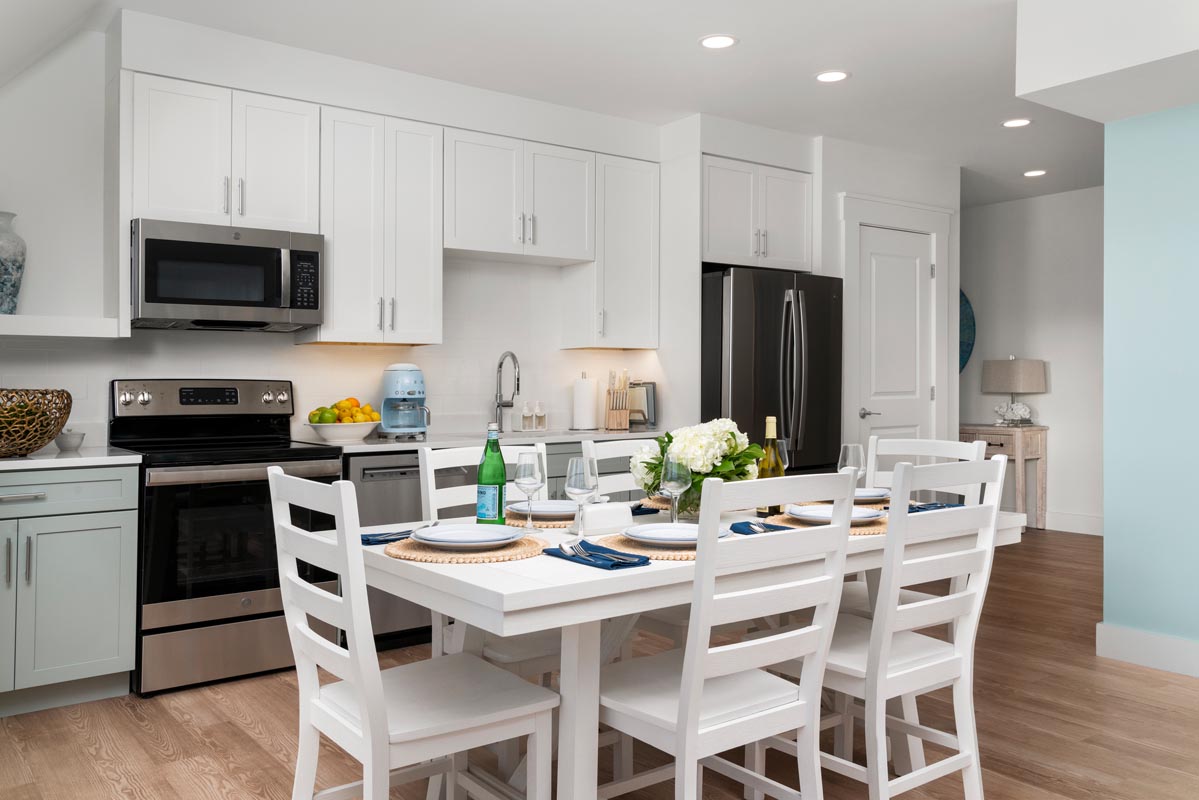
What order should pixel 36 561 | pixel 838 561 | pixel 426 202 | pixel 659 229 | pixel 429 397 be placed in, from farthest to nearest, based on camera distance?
pixel 659 229 < pixel 429 397 < pixel 426 202 < pixel 36 561 < pixel 838 561

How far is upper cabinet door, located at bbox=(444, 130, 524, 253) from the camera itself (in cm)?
429

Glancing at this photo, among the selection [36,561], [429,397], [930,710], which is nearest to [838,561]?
[930,710]

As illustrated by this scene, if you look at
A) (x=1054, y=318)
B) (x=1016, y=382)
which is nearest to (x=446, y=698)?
(x=1016, y=382)

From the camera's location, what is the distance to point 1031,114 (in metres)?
4.86

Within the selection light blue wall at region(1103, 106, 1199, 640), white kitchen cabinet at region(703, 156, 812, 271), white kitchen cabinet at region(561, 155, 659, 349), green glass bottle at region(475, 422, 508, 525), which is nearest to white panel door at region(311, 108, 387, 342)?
white kitchen cabinet at region(561, 155, 659, 349)

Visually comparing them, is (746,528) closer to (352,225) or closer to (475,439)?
(475,439)

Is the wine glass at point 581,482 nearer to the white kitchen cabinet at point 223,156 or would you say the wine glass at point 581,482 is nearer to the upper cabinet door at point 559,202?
the white kitchen cabinet at point 223,156

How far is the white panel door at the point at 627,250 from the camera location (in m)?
4.83

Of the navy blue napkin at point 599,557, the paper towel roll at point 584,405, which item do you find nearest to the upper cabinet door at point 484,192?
the paper towel roll at point 584,405

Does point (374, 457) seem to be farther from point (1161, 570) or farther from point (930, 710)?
point (1161, 570)

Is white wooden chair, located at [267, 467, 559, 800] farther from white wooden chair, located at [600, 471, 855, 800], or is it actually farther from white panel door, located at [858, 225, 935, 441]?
white panel door, located at [858, 225, 935, 441]

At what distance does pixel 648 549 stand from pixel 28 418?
2.37 m

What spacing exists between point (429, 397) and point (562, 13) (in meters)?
1.95

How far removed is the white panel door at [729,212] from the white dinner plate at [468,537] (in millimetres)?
3069
